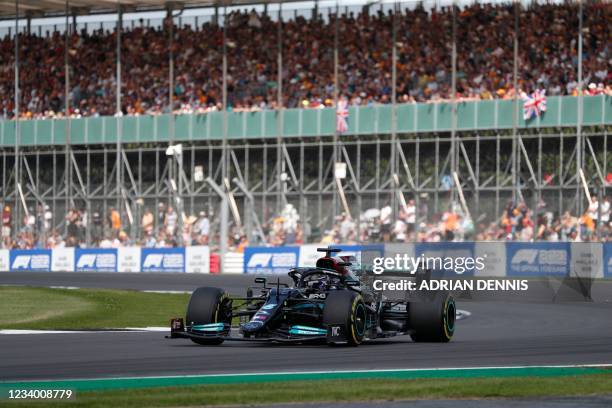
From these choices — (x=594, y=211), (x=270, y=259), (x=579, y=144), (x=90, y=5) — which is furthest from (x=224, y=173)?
(x=594, y=211)

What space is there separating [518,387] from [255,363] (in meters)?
3.74

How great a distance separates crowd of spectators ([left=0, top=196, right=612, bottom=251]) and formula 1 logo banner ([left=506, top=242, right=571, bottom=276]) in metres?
3.57

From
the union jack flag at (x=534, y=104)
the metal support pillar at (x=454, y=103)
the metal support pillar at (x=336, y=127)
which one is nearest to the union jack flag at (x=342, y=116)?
the metal support pillar at (x=336, y=127)

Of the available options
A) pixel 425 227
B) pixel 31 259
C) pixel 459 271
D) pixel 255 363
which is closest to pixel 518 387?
pixel 255 363

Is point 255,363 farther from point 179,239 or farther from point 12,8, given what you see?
point 12,8

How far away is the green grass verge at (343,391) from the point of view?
39.1 ft

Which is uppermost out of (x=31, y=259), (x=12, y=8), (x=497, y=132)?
(x=12, y=8)

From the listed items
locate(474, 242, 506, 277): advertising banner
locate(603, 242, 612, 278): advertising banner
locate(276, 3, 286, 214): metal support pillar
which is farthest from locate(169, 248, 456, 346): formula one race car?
locate(276, 3, 286, 214): metal support pillar

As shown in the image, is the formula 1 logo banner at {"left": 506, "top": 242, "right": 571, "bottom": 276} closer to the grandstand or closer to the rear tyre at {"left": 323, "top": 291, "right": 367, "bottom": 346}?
the grandstand

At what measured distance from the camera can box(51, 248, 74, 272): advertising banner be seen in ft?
164

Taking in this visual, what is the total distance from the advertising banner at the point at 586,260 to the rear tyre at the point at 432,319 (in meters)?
17.2

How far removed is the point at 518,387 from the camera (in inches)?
513

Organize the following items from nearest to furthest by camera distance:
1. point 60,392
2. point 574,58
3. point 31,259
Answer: point 60,392 < point 574,58 < point 31,259

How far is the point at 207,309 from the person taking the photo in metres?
18.5
